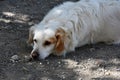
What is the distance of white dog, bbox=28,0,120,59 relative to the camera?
6.19 metres

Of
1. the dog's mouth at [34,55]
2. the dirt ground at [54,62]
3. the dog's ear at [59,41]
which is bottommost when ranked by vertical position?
the dirt ground at [54,62]

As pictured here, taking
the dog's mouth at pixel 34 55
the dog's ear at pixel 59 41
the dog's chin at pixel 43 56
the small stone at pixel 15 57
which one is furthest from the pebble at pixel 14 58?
the dog's ear at pixel 59 41

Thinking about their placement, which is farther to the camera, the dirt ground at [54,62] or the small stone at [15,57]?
the small stone at [15,57]

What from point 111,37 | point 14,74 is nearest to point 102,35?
point 111,37

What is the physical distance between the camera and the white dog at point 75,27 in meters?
6.19

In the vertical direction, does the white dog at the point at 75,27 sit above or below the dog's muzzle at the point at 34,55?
above

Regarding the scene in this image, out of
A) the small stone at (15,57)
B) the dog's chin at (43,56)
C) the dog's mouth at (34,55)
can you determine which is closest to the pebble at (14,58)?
the small stone at (15,57)

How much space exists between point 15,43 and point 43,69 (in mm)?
1108

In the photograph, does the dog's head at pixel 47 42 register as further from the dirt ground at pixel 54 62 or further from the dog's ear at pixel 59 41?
the dirt ground at pixel 54 62

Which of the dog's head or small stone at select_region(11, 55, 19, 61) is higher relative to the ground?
the dog's head

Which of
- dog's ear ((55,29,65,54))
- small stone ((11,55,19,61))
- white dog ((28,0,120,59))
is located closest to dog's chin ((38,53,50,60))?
white dog ((28,0,120,59))

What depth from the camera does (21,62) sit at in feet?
20.1

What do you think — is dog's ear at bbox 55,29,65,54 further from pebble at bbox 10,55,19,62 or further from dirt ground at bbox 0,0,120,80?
pebble at bbox 10,55,19,62

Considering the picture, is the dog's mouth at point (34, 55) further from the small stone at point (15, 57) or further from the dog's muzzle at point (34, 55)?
the small stone at point (15, 57)
